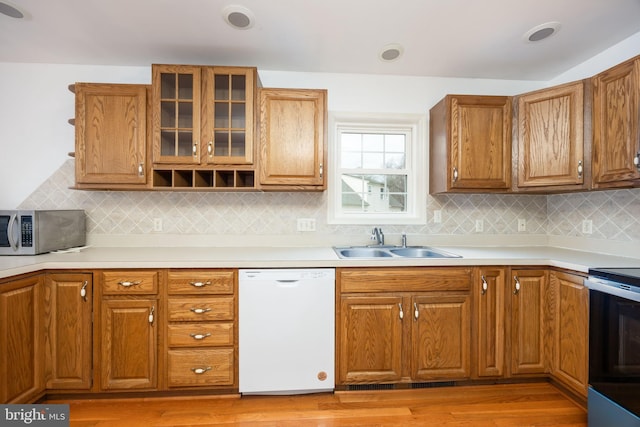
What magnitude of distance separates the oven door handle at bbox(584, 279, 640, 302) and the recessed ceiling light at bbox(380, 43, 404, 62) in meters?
1.95

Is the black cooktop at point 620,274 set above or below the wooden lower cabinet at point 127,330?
above

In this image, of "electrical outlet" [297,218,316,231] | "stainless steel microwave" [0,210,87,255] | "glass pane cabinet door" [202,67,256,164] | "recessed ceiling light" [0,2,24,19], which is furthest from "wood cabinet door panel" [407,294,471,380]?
"recessed ceiling light" [0,2,24,19]

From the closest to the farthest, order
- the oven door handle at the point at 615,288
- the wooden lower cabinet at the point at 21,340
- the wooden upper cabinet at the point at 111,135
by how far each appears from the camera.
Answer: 1. the oven door handle at the point at 615,288
2. the wooden lower cabinet at the point at 21,340
3. the wooden upper cabinet at the point at 111,135

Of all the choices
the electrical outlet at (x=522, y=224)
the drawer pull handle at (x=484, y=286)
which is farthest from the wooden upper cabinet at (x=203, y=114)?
the electrical outlet at (x=522, y=224)

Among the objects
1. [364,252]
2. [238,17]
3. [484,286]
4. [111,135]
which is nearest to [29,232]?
[111,135]

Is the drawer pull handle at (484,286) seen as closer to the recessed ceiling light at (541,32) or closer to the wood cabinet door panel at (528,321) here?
the wood cabinet door panel at (528,321)

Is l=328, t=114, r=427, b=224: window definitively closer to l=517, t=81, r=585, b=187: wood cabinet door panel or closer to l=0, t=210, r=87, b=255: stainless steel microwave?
l=517, t=81, r=585, b=187: wood cabinet door panel

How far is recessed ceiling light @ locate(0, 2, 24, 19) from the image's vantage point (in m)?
1.73

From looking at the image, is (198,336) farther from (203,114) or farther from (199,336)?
(203,114)

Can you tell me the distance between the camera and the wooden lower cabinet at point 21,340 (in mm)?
1519

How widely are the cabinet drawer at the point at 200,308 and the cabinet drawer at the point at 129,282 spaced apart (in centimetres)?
17

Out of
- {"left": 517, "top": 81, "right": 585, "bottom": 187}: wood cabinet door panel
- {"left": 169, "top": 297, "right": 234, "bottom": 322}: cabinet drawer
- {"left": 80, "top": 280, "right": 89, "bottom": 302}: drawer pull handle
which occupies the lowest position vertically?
{"left": 169, "top": 297, "right": 234, "bottom": 322}: cabinet drawer

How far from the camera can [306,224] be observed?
246cm

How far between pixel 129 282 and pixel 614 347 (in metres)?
2.75
